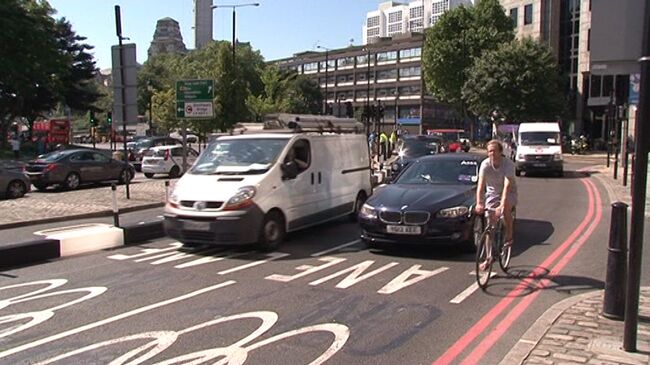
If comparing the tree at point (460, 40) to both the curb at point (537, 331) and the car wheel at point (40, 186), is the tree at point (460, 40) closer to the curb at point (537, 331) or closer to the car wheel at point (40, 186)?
Result: the car wheel at point (40, 186)

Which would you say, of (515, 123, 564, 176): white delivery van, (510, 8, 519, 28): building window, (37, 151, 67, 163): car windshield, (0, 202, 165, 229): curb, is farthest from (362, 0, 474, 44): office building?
(0, 202, 165, 229): curb

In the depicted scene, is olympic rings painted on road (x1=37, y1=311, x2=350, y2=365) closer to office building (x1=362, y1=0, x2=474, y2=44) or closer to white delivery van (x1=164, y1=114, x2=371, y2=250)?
white delivery van (x1=164, y1=114, x2=371, y2=250)

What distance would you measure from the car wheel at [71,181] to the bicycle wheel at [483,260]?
709 inches

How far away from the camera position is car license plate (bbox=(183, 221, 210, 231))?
358 inches

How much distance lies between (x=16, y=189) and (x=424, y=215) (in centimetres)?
1496

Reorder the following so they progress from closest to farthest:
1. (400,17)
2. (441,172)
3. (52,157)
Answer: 1. (441,172)
2. (52,157)
3. (400,17)

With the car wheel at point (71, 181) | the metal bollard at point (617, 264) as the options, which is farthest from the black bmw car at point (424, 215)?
the car wheel at point (71, 181)

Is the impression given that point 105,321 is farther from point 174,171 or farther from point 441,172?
point 174,171

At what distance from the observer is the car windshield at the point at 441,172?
10164 mm

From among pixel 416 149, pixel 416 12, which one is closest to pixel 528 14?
pixel 416 149

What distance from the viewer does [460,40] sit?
62.5m

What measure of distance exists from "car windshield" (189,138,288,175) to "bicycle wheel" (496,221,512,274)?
392 cm

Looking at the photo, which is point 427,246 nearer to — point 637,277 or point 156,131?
point 637,277

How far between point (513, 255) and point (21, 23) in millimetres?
43751
